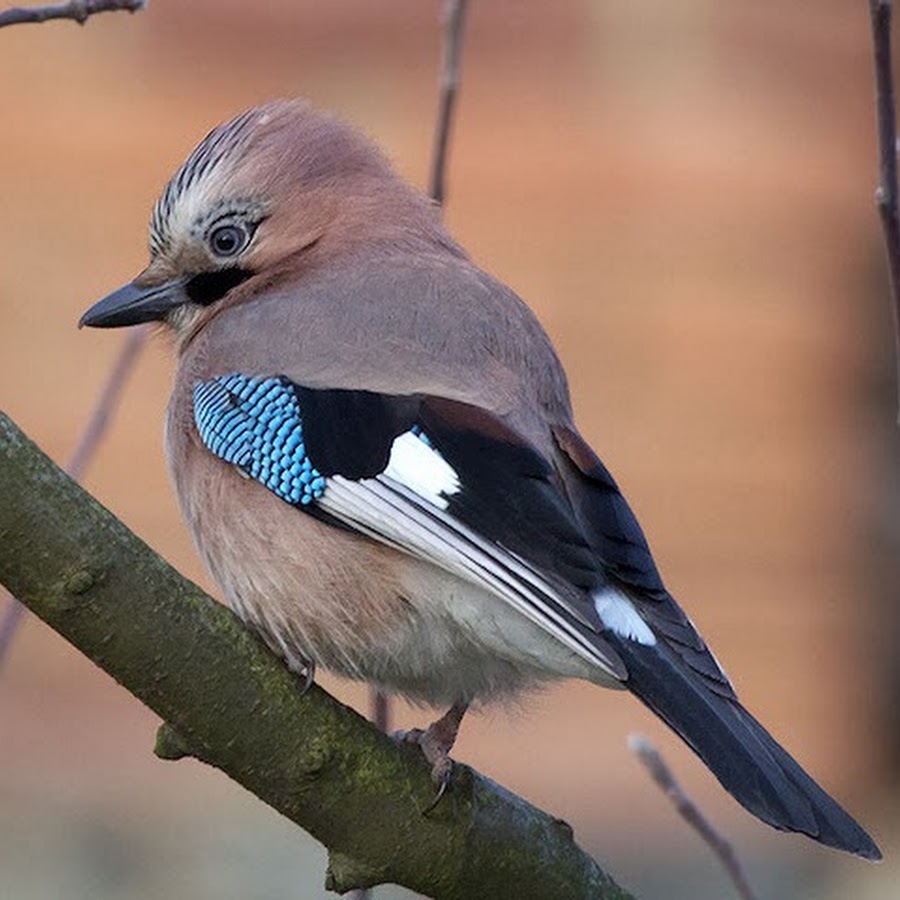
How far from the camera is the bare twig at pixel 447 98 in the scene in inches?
130

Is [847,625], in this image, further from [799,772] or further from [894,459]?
[799,772]

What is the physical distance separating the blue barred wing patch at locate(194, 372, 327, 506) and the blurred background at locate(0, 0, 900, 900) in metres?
3.73

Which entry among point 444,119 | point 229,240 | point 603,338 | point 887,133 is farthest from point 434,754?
point 603,338

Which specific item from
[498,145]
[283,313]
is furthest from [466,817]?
[498,145]

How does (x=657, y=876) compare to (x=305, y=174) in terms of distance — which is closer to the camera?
(x=305, y=174)

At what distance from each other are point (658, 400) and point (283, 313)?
4108mm

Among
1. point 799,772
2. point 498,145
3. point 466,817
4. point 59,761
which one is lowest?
point 59,761

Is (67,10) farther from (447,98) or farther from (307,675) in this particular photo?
(307,675)

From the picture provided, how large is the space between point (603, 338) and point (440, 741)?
4.43m

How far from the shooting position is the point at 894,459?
788 cm

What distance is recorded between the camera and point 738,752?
2.95 meters

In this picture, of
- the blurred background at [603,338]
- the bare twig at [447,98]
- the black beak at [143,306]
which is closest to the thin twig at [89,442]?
the black beak at [143,306]

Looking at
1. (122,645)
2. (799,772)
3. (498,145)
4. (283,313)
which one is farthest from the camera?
(498,145)

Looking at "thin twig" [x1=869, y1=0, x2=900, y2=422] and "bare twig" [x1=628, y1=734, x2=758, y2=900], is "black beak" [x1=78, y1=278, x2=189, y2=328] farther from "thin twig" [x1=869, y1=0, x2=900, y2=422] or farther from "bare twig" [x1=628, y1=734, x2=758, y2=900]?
"thin twig" [x1=869, y1=0, x2=900, y2=422]
